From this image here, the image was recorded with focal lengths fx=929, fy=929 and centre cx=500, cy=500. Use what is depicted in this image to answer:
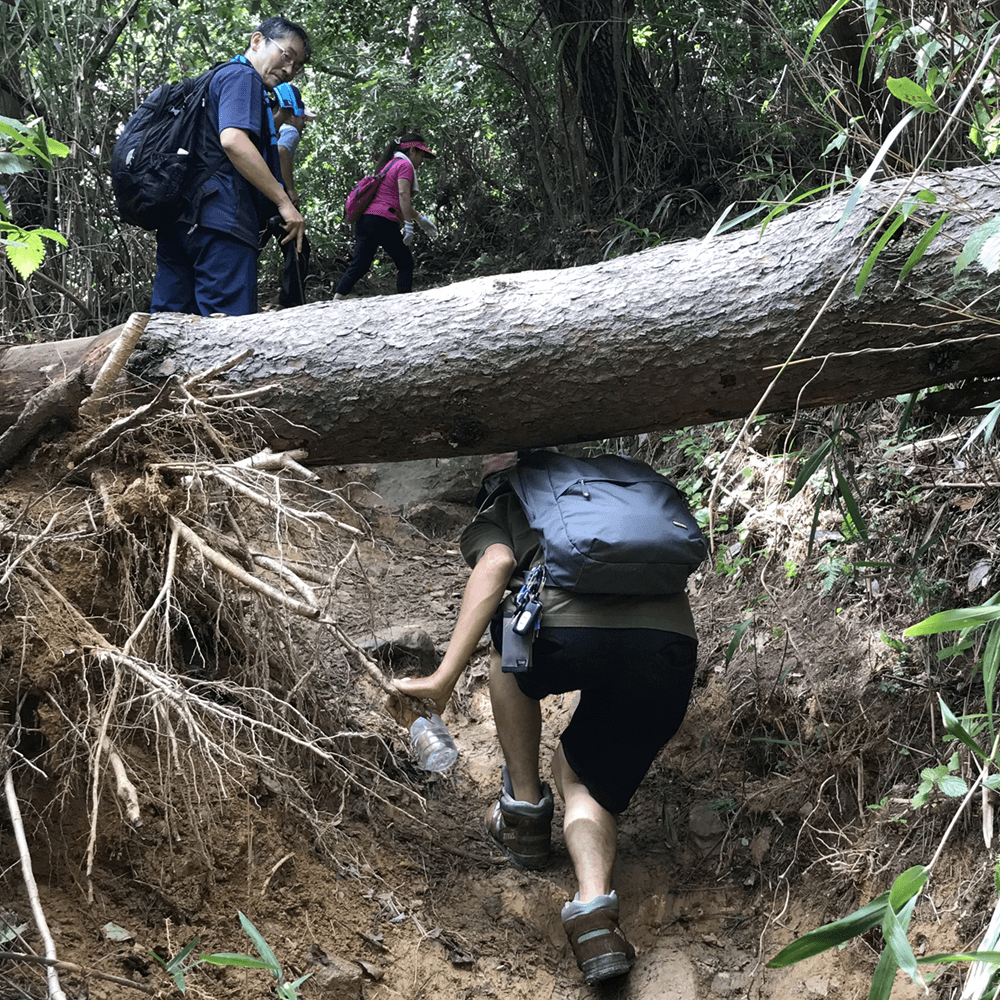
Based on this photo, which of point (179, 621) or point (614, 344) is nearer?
point (179, 621)

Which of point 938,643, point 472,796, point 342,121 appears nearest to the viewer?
point 938,643

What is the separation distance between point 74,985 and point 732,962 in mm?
1644

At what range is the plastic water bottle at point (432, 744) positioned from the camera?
2.45 metres

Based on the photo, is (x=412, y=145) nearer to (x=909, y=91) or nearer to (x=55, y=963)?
(x=909, y=91)

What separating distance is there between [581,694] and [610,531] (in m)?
0.55

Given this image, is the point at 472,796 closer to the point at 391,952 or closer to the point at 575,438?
the point at 391,952

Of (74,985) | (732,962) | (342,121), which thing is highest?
(342,121)

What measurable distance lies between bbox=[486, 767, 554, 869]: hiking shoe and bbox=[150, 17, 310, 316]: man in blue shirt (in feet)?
7.04

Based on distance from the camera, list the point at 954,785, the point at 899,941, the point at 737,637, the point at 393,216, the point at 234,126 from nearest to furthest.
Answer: the point at 899,941
the point at 954,785
the point at 737,637
the point at 234,126
the point at 393,216

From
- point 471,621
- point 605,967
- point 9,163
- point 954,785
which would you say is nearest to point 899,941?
point 954,785

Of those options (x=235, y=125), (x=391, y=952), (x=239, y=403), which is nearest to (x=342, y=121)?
(x=235, y=125)

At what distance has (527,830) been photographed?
9.21 feet

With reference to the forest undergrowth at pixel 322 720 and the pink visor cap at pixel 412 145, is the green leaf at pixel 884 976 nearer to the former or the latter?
the forest undergrowth at pixel 322 720

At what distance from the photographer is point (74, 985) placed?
1.90 metres
